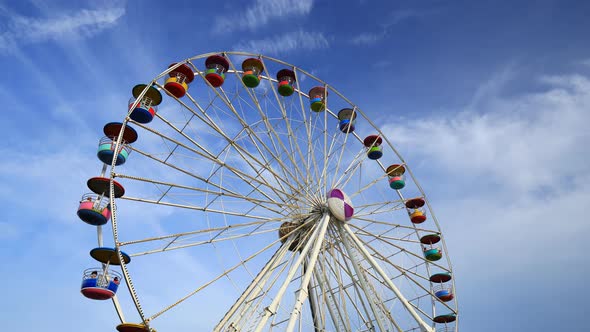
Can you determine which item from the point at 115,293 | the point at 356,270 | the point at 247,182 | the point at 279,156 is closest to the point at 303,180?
the point at 279,156

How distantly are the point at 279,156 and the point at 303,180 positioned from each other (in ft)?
3.90

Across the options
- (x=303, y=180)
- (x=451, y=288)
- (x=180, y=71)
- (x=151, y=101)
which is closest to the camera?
(x=151, y=101)

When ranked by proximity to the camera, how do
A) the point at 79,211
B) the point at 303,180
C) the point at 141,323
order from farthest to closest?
the point at 303,180 → the point at 79,211 → the point at 141,323

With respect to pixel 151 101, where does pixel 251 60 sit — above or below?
above

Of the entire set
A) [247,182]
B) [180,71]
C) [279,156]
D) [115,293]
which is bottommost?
[115,293]

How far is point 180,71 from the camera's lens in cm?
1469

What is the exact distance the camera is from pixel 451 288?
59.7 feet

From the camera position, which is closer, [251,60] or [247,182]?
[247,182]

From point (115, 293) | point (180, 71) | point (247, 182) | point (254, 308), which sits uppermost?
point (180, 71)

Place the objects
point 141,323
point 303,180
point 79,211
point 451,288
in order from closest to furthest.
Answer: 1. point 141,323
2. point 79,211
3. point 303,180
4. point 451,288

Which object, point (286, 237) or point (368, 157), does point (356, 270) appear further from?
point (368, 157)

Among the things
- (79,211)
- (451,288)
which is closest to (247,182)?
(79,211)

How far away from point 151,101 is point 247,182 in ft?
12.7

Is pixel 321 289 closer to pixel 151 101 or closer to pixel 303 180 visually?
pixel 303 180
